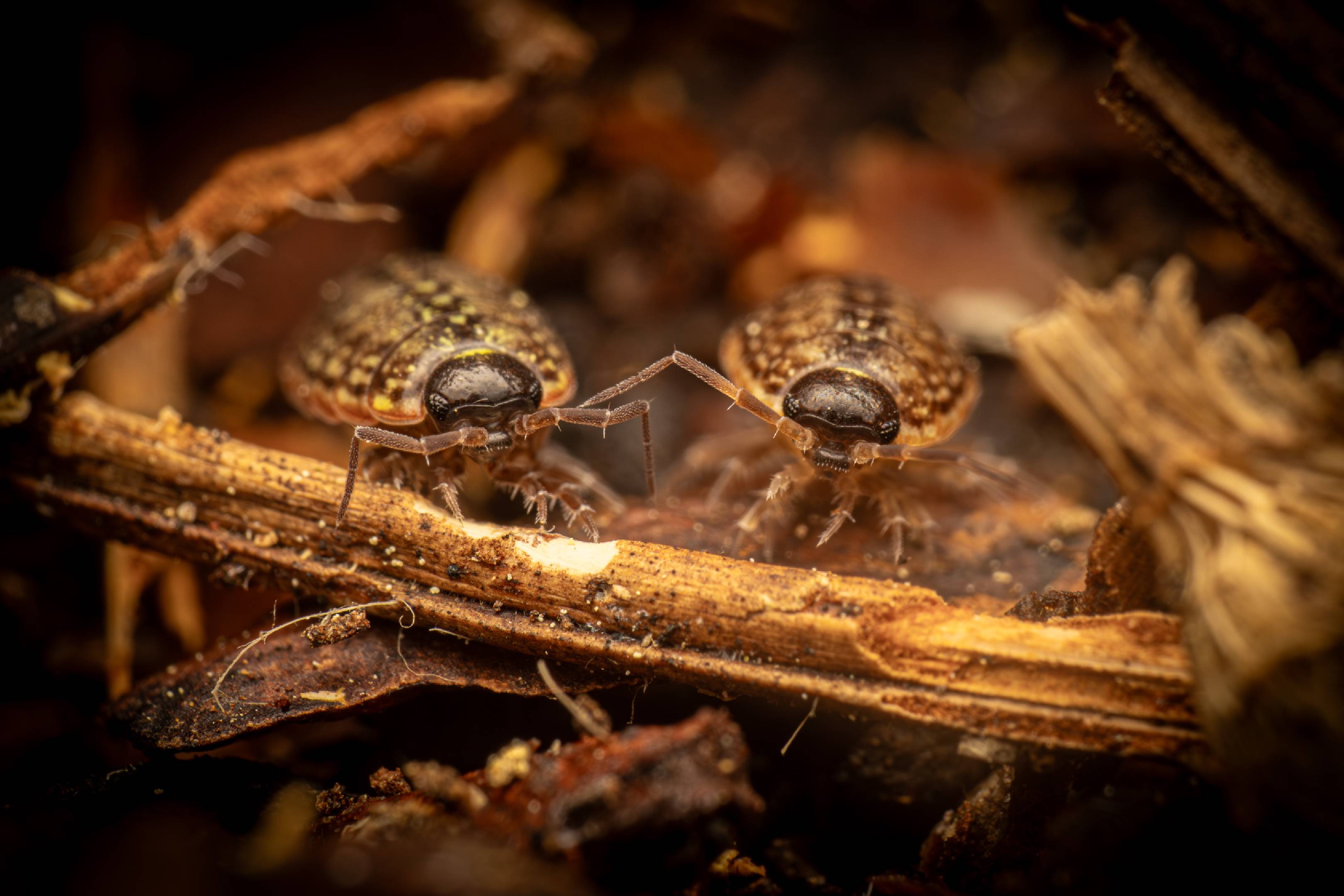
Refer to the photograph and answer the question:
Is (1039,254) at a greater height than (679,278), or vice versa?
(1039,254)

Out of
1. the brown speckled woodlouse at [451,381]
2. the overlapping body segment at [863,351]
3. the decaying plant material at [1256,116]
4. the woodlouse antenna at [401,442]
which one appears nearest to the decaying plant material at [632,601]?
the woodlouse antenna at [401,442]

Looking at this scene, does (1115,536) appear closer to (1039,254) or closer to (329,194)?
(1039,254)

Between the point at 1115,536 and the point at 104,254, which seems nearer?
the point at 1115,536

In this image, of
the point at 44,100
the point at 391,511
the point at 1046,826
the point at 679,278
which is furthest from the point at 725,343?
the point at 44,100

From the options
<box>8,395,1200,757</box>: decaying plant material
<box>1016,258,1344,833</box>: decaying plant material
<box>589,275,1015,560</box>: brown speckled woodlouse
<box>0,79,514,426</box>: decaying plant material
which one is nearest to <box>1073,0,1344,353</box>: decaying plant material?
<box>1016,258,1344,833</box>: decaying plant material

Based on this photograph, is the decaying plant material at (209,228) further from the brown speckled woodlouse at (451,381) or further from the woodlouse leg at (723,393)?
the woodlouse leg at (723,393)

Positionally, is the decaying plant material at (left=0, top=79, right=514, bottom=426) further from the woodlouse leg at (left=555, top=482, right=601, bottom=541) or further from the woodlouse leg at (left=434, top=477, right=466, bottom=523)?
the woodlouse leg at (left=555, top=482, right=601, bottom=541)
